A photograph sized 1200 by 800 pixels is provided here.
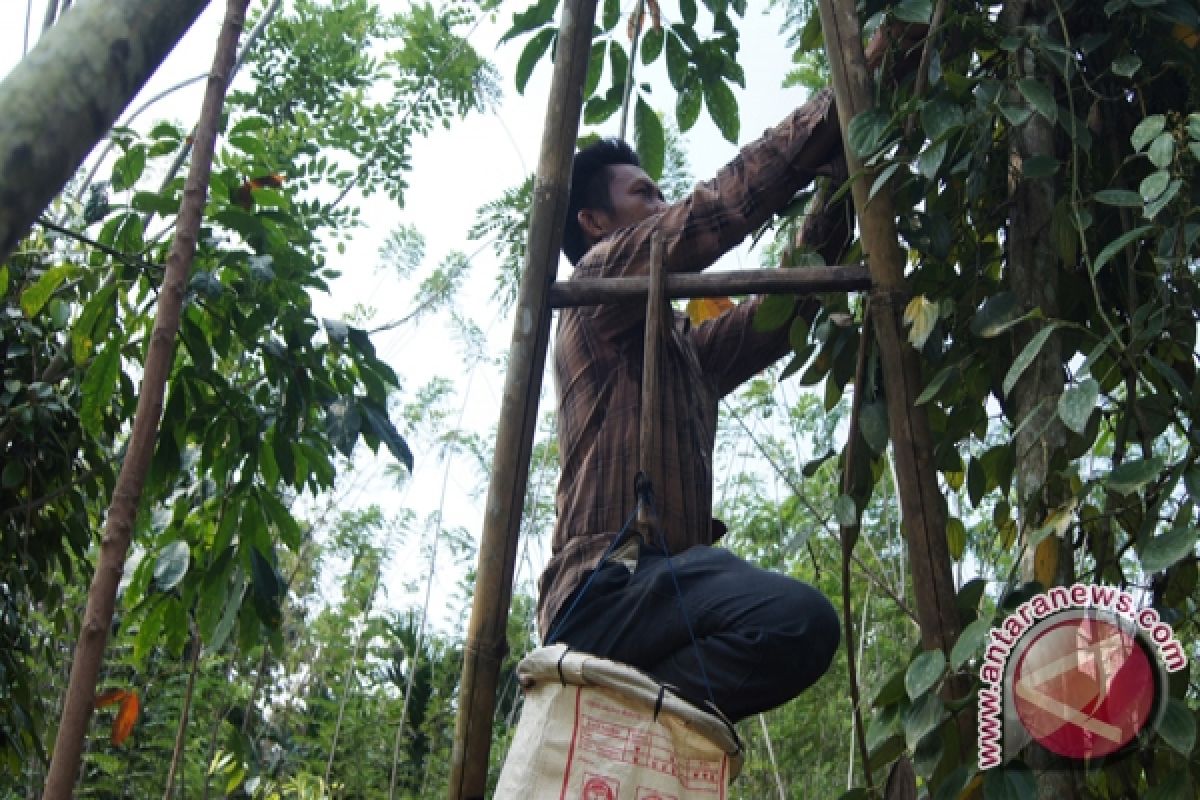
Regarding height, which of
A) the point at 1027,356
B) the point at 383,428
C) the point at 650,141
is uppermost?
the point at 650,141

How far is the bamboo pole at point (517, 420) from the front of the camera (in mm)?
1613

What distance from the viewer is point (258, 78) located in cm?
569

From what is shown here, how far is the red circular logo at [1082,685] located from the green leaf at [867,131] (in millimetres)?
604

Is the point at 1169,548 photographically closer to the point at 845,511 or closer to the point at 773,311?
the point at 845,511

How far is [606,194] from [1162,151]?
0.99 meters

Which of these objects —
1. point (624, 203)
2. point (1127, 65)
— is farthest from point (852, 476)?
point (624, 203)

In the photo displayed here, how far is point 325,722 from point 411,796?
0.49m

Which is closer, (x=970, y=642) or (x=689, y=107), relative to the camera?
(x=970, y=642)

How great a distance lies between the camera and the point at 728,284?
5.58 feet

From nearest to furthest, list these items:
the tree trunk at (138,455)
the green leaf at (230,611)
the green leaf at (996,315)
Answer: the tree trunk at (138,455) → the green leaf at (996,315) → the green leaf at (230,611)

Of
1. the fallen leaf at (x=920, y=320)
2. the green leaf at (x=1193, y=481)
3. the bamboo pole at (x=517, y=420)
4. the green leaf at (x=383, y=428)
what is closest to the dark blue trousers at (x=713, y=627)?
the bamboo pole at (x=517, y=420)

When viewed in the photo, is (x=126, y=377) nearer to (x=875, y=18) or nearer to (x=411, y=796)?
(x=875, y=18)

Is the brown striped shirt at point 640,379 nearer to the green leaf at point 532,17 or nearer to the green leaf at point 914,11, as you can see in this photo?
the green leaf at point 914,11

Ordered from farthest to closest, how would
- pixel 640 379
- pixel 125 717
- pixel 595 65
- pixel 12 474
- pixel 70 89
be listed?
pixel 125 717, pixel 12 474, pixel 595 65, pixel 640 379, pixel 70 89
